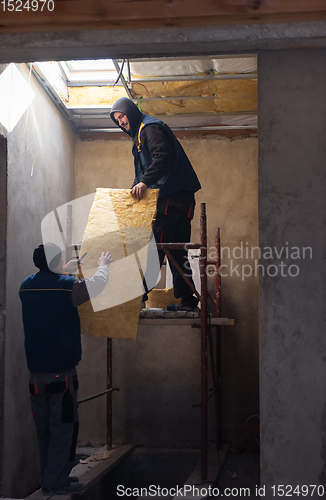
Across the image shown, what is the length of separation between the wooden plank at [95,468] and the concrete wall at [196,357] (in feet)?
1.79

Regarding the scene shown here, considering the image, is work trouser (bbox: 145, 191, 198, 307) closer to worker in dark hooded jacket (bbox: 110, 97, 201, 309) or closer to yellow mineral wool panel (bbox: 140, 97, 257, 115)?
worker in dark hooded jacket (bbox: 110, 97, 201, 309)

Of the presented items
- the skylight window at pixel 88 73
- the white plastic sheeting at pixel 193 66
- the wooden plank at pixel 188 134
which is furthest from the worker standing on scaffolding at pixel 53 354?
the wooden plank at pixel 188 134

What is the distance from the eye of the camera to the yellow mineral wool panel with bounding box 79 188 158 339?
323cm

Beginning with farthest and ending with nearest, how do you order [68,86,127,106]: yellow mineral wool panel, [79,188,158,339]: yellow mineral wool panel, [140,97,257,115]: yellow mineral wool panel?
[68,86,127,106]: yellow mineral wool panel < [140,97,257,115]: yellow mineral wool panel < [79,188,158,339]: yellow mineral wool panel

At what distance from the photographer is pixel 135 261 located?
3.28 m

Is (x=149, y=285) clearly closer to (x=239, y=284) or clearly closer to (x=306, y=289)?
(x=306, y=289)

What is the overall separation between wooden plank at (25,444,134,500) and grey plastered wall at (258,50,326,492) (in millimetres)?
1694

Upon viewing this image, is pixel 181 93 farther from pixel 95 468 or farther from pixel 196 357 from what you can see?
pixel 95 468

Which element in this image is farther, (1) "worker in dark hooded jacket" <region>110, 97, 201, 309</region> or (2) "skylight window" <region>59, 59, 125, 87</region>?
(2) "skylight window" <region>59, 59, 125, 87</region>

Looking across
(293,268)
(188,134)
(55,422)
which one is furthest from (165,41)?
(188,134)

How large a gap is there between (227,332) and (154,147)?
279cm

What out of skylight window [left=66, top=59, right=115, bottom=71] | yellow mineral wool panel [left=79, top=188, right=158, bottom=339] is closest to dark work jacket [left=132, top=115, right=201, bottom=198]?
yellow mineral wool panel [left=79, top=188, right=158, bottom=339]

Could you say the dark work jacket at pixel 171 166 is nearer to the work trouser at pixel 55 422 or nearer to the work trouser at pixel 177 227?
the work trouser at pixel 177 227

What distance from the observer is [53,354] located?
3152mm
